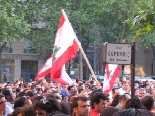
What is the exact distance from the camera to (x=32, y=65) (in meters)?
42.1

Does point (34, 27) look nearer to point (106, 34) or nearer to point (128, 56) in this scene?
point (106, 34)

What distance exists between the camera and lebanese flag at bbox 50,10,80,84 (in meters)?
10.5

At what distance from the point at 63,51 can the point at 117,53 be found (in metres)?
3.62

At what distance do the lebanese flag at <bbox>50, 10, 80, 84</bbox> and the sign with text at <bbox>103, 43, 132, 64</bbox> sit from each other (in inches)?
124

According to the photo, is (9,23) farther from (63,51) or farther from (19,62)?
(63,51)

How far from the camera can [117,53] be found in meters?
7.36

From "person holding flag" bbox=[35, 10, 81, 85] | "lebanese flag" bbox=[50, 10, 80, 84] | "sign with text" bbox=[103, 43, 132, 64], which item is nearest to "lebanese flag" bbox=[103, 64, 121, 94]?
"person holding flag" bbox=[35, 10, 81, 85]

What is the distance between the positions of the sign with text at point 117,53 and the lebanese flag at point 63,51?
3.16m

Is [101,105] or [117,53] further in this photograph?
[101,105]

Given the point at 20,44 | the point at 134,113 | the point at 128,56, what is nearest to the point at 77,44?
the point at 128,56

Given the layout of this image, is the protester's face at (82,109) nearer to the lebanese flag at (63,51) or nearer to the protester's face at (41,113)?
the protester's face at (41,113)

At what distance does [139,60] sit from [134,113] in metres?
45.4

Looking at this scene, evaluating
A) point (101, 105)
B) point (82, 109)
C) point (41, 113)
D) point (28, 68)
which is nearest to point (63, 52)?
point (101, 105)

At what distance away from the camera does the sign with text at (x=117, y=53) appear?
733 cm
